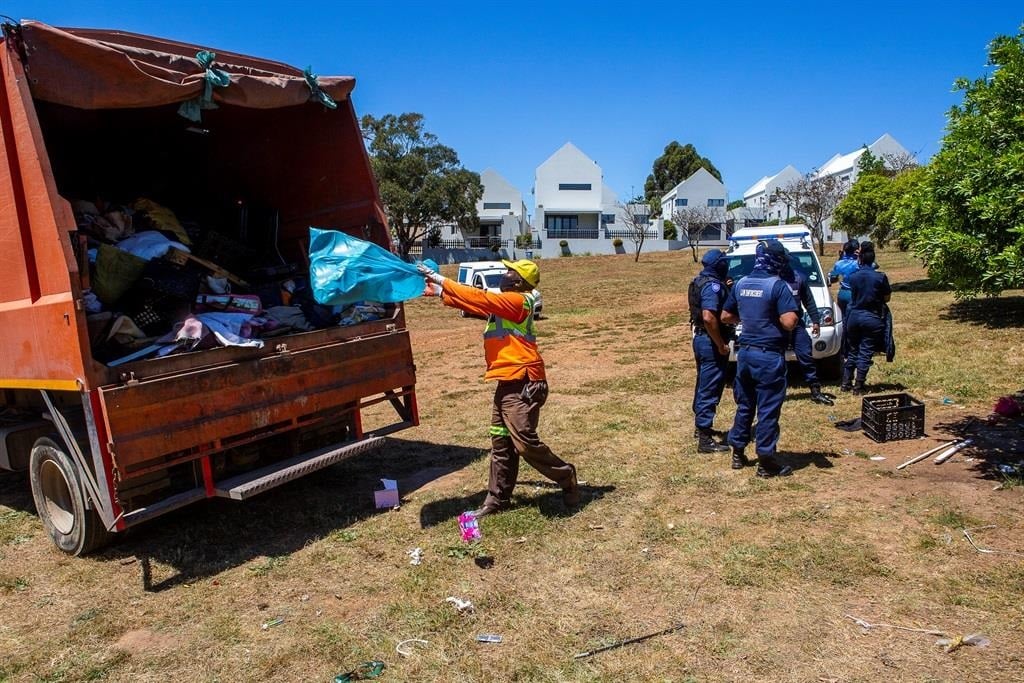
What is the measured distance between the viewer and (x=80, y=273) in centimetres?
420

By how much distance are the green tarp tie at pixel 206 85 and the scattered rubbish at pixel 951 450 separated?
5.92m

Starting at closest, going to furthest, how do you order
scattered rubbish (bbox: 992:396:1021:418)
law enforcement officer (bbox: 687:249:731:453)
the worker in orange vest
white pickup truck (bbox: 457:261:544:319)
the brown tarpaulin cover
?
the brown tarpaulin cover < the worker in orange vest < law enforcement officer (bbox: 687:249:731:453) < scattered rubbish (bbox: 992:396:1021:418) < white pickup truck (bbox: 457:261:544:319)

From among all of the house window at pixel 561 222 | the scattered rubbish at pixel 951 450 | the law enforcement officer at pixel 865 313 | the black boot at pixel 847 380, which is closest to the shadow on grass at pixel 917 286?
the black boot at pixel 847 380

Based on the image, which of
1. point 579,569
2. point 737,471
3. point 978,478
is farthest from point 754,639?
point 978,478

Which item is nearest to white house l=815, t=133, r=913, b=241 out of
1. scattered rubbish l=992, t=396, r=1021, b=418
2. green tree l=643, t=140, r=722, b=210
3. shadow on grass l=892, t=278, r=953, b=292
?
green tree l=643, t=140, r=722, b=210

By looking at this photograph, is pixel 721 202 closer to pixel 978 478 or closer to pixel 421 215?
pixel 421 215

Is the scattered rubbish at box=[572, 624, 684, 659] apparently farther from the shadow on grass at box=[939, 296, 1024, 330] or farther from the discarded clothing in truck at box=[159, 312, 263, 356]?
the shadow on grass at box=[939, 296, 1024, 330]

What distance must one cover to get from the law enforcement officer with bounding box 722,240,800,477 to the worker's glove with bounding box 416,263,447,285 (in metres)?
2.46

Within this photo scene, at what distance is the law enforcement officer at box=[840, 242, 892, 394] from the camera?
25.2ft

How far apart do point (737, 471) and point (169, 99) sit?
15.9ft

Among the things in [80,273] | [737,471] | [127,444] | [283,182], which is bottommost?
[737,471]

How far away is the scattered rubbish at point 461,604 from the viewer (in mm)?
3809

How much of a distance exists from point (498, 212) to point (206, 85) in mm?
53566

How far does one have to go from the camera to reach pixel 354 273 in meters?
4.82
